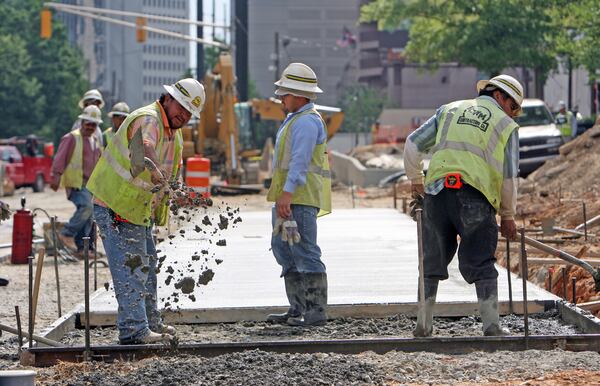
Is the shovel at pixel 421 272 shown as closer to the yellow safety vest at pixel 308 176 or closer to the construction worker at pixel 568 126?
the yellow safety vest at pixel 308 176

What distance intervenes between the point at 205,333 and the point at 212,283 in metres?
2.29

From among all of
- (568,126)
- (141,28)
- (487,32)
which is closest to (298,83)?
(568,126)

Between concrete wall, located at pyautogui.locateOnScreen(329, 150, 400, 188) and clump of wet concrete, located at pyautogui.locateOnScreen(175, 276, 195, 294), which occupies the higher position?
concrete wall, located at pyautogui.locateOnScreen(329, 150, 400, 188)

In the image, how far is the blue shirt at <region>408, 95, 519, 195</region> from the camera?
9.27 meters

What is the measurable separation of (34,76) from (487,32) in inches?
1756

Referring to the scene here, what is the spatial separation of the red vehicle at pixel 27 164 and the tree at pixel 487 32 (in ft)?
49.4

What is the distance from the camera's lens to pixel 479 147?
920 cm

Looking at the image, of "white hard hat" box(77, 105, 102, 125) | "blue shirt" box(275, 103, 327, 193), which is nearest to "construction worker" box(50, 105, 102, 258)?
"white hard hat" box(77, 105, 102, 125)

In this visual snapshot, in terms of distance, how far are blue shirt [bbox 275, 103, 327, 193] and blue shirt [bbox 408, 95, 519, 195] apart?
3.42 ft

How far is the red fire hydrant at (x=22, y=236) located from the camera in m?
16.6

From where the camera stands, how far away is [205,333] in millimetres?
10078

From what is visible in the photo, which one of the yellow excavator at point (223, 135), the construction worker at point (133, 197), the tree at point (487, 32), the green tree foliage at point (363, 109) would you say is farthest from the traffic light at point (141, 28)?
the green tree foliage at point (363, 109)

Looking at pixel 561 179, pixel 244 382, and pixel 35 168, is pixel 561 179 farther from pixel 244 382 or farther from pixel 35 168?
pixel 35 168

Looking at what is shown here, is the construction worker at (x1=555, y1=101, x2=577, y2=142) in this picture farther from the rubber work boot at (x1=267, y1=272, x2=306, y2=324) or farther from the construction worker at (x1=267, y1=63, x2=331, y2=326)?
the rubber work boot at (x1=267, y1=272, x2=306, y2=324)
